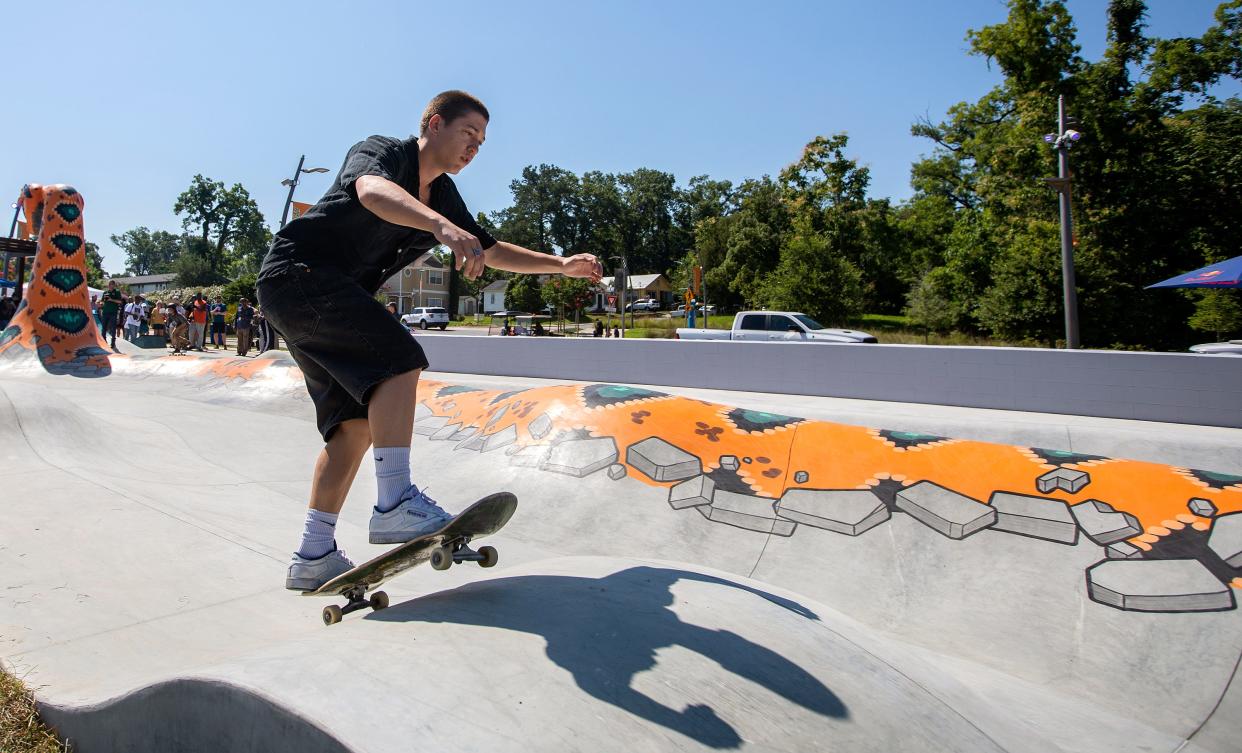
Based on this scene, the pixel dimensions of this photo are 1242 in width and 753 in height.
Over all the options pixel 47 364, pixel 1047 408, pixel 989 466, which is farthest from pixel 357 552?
pixel 47 364

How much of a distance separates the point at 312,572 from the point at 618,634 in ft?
4.20

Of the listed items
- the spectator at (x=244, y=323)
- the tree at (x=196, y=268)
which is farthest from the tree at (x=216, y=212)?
the spectator at (x=244, y=323)

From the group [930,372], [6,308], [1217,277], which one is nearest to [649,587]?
[930,372]

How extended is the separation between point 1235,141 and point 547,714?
108 feet

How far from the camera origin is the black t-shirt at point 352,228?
2.55m

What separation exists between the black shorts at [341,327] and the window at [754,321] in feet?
59.3

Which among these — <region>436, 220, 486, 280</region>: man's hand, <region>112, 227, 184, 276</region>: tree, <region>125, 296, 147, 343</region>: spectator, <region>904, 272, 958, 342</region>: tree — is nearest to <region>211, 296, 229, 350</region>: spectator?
<region>125, 296, 147, 343</region>: spectator

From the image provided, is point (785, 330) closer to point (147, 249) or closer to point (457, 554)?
point (457, 554)

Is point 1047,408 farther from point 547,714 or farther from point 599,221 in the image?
point 599,221

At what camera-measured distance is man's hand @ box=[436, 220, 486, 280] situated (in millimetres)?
2012

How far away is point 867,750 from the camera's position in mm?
2002

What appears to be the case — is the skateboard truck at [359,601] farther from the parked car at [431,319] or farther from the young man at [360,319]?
the parked car at [431,319]

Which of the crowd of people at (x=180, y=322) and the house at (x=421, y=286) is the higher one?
the house at (x=421, y=286)

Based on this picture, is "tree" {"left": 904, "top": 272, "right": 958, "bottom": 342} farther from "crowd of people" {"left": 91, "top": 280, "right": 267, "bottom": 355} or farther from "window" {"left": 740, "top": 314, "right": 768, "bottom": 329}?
"crowd of people" {"left": 91, "top": 280, "right": 267, "bottom": 355}
